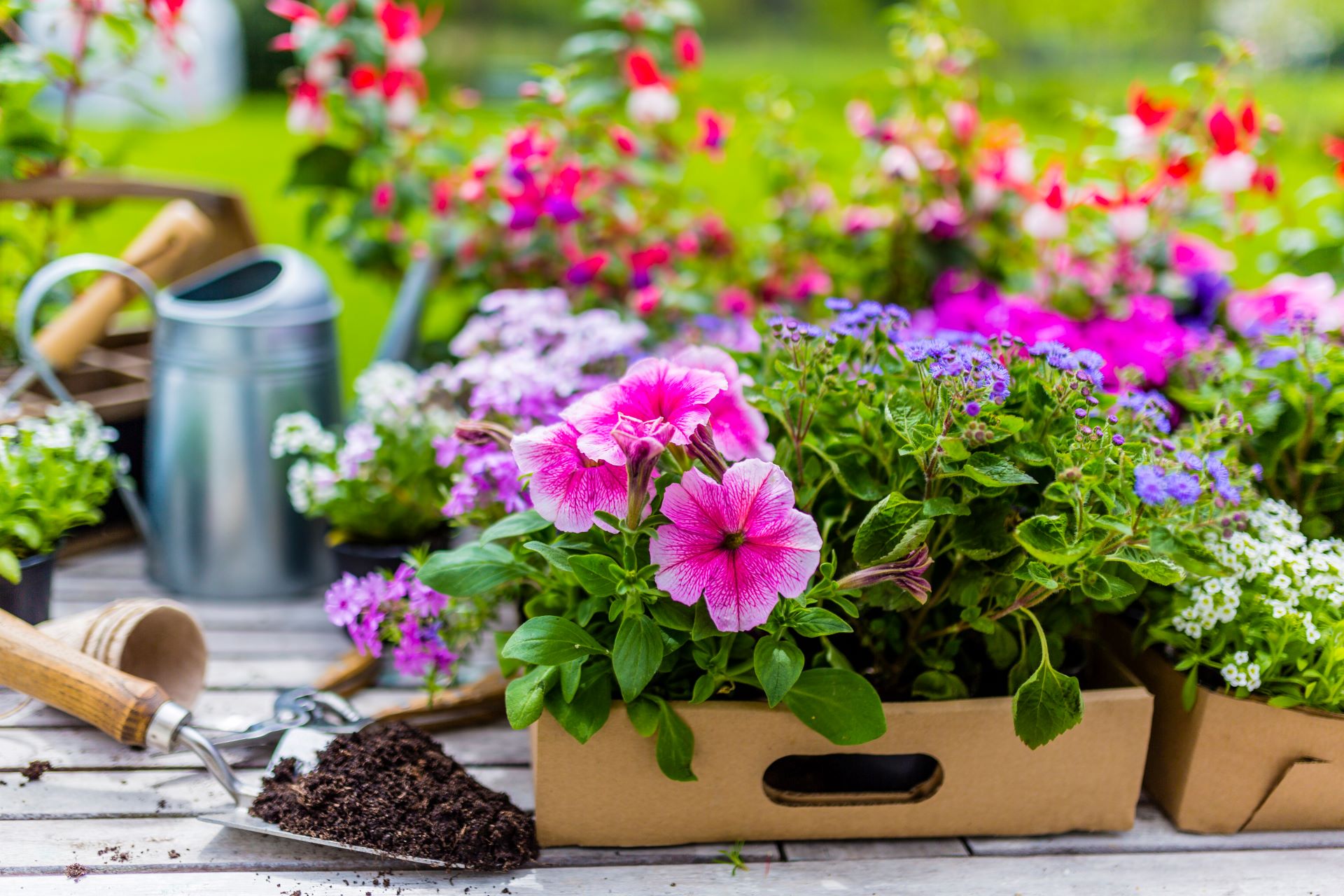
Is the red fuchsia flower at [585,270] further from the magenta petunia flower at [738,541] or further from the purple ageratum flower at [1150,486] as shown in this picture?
the purple ageratum flower at [1150,486]

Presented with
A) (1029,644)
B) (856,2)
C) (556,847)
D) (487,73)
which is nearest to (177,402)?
(556,847)

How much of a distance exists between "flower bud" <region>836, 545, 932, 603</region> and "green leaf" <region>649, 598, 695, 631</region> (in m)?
0.14

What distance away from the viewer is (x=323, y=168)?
186cm

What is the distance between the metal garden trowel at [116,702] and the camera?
0.96m

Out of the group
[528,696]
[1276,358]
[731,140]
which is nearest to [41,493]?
[528,696]

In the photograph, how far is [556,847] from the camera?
965mm

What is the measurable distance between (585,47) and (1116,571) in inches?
48.9

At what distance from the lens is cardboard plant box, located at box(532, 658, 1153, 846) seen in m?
0.93

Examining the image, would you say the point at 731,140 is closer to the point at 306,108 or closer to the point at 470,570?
the point at 306,108

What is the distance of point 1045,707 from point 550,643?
41cm

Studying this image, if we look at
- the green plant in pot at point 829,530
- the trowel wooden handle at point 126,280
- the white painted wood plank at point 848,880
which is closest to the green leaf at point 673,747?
the green plant in pot at point 829,530

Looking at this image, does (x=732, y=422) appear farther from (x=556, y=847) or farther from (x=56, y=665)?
(x=56, y=665)

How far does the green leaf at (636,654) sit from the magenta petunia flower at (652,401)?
0.16 m

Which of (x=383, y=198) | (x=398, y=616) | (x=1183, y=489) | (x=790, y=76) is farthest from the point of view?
(x=790, y=76)
